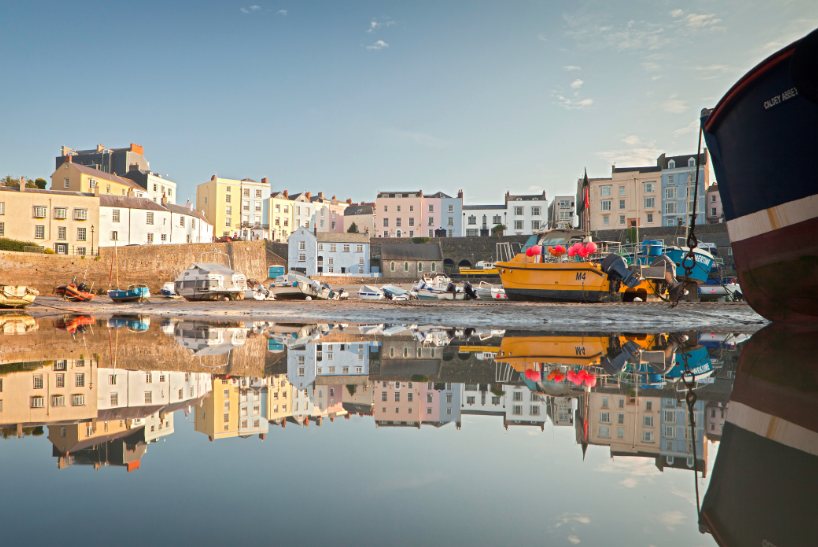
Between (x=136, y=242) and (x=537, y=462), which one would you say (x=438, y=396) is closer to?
(x=537, y=462)

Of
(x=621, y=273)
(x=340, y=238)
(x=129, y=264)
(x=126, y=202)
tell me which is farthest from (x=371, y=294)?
(x=126, y=202)

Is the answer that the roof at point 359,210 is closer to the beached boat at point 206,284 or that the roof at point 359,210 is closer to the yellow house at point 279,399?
the beached boat at point 206,284

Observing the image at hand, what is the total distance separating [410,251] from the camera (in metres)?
60.6

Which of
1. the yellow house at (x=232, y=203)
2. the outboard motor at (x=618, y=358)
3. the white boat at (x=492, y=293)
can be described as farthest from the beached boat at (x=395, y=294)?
the yellow house at (x=232, y=203)

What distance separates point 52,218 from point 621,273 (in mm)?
50065

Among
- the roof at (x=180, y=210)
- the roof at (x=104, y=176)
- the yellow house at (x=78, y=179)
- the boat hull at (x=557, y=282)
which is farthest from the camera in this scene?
the roof at (x=180, y=210)

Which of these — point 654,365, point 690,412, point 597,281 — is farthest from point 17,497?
point 597,281

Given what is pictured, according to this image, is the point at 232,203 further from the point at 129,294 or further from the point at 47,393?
the point at 47,393

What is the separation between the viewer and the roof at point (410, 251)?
59.7 meters

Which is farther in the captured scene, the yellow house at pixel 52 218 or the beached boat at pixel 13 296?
the yellow house at pixel 52 218

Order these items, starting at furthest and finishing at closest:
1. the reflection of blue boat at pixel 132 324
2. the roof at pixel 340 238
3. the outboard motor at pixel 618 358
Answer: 1. the roof at pixel 340 238
2. the reflection of blue boat at pixel 132 324
3. the outboard motor at pixel 618 358

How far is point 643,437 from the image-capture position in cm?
292

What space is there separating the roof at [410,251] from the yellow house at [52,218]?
31309mm

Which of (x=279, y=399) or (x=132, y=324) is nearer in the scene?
(x=279, y=399)
